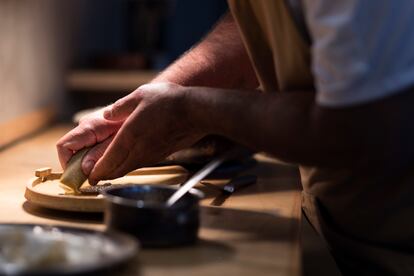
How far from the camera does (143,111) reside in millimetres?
1312

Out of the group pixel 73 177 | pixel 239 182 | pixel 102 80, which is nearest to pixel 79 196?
pixel 73 177

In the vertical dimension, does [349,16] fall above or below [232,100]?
above

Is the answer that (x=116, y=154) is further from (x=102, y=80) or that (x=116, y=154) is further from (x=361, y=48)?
(x=102, y=80)

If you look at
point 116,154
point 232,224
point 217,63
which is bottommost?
point 232,224

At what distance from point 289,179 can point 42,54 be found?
4.25 ft

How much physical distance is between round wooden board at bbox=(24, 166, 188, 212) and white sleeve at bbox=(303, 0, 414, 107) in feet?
1.42

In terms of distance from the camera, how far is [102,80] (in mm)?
2986

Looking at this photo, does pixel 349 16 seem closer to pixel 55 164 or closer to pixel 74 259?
pixel 74 259

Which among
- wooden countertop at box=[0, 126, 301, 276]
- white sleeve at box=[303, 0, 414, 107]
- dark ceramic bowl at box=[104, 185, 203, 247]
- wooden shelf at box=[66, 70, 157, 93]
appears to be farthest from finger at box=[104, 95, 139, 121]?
wooden shelf at box=[66, 70, 157, 93]

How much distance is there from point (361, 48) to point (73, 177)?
61 cm

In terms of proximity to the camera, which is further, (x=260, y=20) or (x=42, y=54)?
(x=42, y=54)

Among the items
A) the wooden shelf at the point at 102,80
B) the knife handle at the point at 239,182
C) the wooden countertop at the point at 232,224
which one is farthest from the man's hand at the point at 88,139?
the wooden shelf at the point at 102,80

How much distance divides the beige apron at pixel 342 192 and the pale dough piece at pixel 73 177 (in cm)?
37

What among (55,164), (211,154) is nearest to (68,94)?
(55,164)
